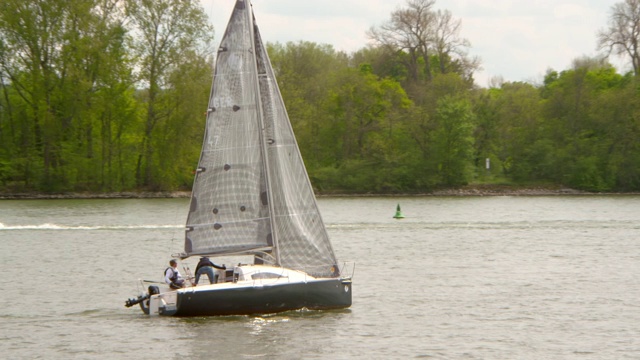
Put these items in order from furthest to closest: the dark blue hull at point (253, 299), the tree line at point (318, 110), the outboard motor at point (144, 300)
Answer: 1. the tree line at point (318, 110)
2. the outboard motor at point (144, 300)
3. the dark blue hull at point (253, 299)

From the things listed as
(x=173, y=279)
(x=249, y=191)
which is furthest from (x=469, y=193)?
(x=173, y=279)

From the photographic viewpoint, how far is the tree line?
313 ft

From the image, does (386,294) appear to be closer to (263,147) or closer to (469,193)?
(263,147)

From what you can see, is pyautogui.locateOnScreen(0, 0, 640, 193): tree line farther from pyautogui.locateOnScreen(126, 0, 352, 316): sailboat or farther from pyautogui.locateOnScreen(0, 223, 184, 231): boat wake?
pyautogui.locateOnScreen(126, 0, 352, 316): sailboat

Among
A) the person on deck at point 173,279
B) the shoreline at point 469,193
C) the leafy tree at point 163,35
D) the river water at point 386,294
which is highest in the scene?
the leafy tree at point 163,35

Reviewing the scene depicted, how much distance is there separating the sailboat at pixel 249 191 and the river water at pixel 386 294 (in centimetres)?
146

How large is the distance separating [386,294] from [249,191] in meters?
8.37

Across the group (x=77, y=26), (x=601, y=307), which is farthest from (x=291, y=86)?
(x=601, y=307)

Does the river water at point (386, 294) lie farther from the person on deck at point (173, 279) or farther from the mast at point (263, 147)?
the mast at point (263, 147)

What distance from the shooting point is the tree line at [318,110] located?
9538cm

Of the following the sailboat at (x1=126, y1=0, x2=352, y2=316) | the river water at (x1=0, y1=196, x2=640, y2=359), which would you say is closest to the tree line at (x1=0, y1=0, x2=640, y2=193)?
the river water at (x1=0, y1=196, x2=640, y2=359)

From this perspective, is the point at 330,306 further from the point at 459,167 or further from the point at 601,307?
the point at 459,167

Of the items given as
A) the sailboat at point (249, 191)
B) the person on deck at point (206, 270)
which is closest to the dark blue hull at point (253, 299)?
the sailboat at point (249, 191)

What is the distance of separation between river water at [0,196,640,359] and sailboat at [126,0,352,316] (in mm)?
1457
